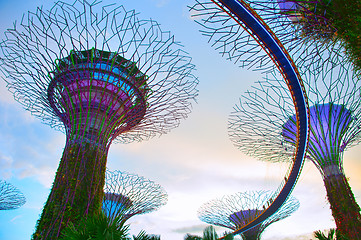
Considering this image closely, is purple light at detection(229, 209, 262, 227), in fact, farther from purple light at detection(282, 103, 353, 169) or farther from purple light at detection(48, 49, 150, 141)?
purple light at detection(48, 49, 150, 141)

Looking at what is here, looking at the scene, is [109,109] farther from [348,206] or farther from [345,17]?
[348,206]

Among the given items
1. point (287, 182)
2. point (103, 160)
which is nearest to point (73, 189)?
point (103, 160)

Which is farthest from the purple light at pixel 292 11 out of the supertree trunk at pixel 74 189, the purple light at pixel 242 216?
the purple light at pixel 242 216

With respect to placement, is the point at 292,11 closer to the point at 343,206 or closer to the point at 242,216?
the point at 343,206

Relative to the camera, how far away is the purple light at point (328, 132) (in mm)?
15133

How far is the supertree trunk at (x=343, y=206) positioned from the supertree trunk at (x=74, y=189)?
40.6 ft

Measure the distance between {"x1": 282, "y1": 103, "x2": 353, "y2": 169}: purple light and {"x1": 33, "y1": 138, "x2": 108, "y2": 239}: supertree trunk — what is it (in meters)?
12.8

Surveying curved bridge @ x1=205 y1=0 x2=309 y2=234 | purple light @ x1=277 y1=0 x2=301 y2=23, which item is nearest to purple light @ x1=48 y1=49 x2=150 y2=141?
curved bridge @ x1=205 y1=0 x2=309 y2=234

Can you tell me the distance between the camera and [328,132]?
15.6 m

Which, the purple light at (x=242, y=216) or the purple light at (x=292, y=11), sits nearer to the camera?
the purple light at (x=292, y=11)

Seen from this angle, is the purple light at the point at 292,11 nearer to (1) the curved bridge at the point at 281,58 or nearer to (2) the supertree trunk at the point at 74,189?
(1) the curved bridge at the point at 281,58

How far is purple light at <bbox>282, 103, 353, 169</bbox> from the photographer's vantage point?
15133mm

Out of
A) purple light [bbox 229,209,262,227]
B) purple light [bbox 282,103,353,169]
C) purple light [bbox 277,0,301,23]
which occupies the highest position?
purple light [bbox 277,0,301,23]

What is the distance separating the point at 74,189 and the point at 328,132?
50.0ft
